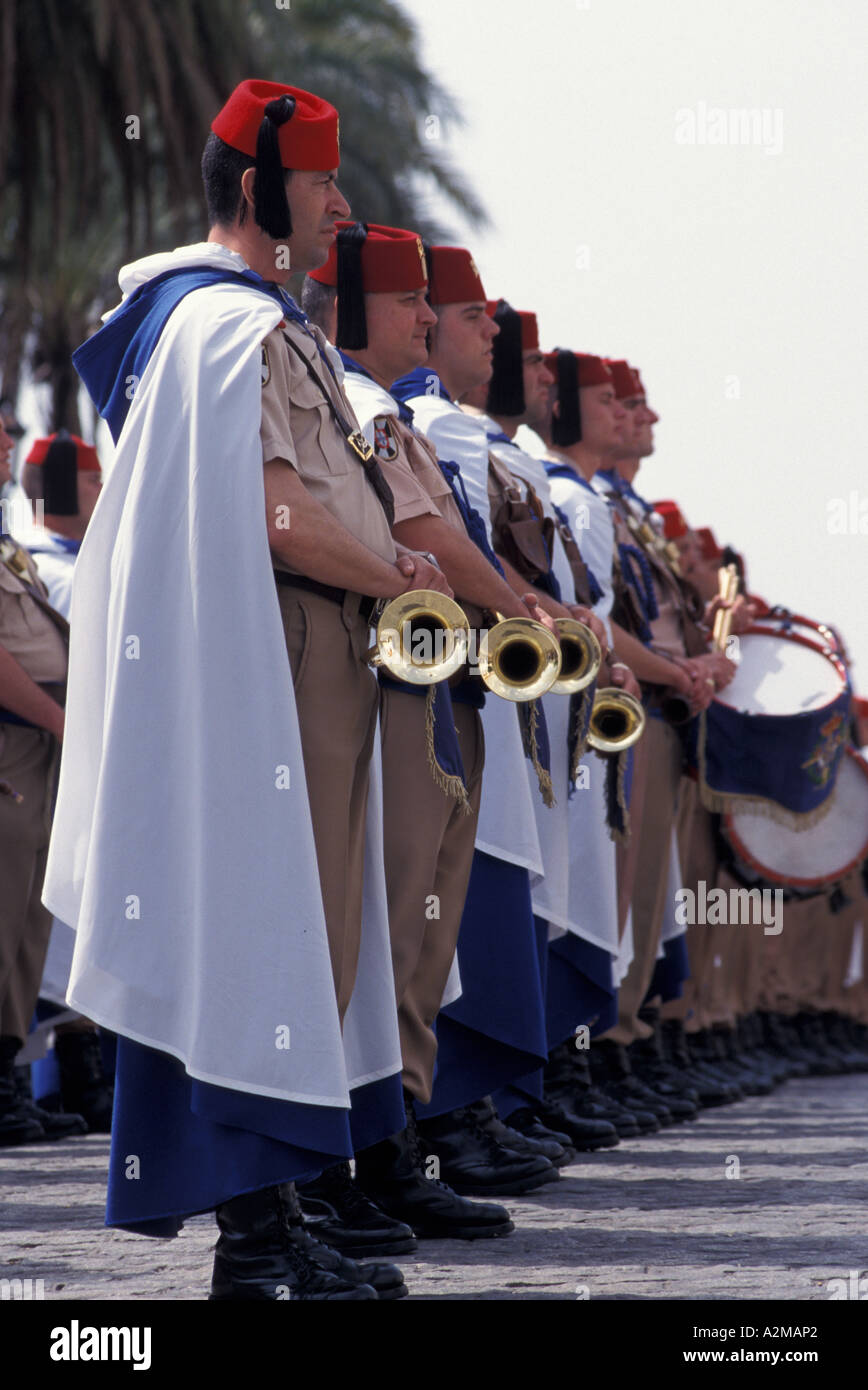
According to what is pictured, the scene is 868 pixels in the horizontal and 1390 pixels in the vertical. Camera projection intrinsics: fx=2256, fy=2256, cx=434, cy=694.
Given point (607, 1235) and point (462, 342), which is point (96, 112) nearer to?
point (462, 342)

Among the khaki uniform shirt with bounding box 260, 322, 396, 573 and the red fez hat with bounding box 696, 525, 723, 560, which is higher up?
the khaki uniform shirt with bounding box 260, 322, 396, 573

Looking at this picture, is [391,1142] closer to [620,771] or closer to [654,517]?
[620,771]

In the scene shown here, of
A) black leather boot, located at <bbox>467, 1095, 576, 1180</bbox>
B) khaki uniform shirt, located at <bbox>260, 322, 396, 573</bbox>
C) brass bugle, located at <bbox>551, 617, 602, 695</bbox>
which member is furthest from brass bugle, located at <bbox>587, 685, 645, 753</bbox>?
khaki uniform shirt, located at <bbox>260, 322, 396, 573</bbox>

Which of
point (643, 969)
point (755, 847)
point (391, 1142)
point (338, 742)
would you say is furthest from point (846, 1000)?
point (338, 742)

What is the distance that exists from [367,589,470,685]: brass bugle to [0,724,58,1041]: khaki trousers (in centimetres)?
297

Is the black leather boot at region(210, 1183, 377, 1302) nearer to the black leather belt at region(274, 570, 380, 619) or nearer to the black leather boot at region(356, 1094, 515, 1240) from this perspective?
the black leather boot at region(356, 1094, 515, 1240)

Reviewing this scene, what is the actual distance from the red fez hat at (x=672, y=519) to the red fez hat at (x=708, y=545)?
109cm

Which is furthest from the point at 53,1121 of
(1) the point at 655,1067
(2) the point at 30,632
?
(1) the point at 655,1067

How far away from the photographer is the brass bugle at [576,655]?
6.09 m

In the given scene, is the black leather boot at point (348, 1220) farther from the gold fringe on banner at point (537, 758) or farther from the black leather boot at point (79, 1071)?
the black leather boot at point (79, 1071)

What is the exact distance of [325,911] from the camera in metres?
4.20

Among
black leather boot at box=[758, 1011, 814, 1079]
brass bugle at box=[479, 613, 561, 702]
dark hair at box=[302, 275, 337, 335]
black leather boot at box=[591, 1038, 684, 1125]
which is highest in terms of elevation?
dark hair at box=[302, 275, 337, 335]

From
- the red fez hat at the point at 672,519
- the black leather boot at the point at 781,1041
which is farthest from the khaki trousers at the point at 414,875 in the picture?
the black leather boot at the point at 781,1041

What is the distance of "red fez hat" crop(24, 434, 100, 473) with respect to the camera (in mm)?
8578
